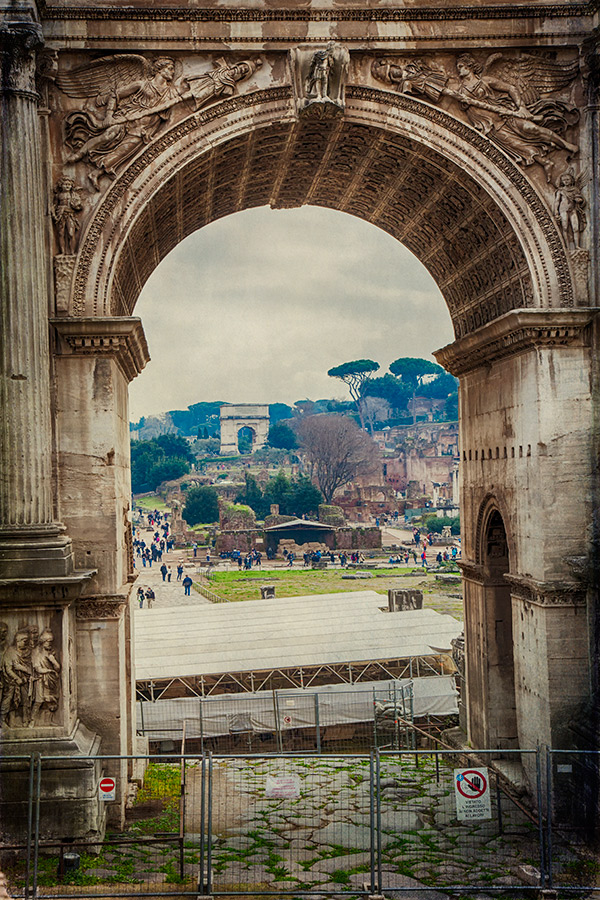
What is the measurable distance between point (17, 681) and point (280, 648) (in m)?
11.4

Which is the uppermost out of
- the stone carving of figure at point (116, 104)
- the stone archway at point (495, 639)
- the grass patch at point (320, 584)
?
the stone carving of figure at point (116, 104)

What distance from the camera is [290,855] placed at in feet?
33.9

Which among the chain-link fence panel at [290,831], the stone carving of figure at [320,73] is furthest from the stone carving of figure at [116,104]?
the chain-link fence panel at [290,831]

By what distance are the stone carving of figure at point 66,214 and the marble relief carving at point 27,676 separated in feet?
14.9

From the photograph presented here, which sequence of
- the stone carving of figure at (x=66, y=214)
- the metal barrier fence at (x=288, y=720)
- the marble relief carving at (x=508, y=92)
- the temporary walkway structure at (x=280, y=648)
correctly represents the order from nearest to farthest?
1. the stone carving of figure at (x=66, y=214)
2. the marble relief carving at (x=508, y=92)
3. the metal barrier fence at (x=288, y=720)
4. the temporary walkway structure at (x=280, y=648)

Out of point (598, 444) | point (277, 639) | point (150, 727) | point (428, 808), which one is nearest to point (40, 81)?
point (598, 444)

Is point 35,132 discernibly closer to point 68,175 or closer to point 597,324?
point 68,175

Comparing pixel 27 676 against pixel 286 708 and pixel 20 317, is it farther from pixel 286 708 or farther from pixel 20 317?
pixel 286 708

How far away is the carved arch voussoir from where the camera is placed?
11.4 m

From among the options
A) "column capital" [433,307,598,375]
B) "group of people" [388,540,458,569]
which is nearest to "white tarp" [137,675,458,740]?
"column capital" [433,307,598,375]

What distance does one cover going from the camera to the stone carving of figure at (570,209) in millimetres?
11742

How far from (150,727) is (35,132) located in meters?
11.3

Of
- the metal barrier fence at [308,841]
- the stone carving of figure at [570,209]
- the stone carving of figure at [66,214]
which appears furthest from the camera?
the stone carving of figure at [570,209]

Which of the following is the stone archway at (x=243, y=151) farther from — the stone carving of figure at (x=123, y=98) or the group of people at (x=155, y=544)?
the group of people at (x=155, y=544)
